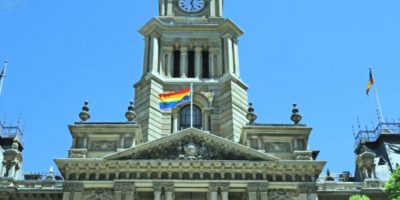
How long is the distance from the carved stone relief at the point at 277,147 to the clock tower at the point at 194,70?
3380mm

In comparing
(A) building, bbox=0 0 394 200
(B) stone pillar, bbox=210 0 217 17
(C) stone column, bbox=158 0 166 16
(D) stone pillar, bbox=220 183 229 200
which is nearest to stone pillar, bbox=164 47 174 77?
(A) building, bbox=0 0 394 200

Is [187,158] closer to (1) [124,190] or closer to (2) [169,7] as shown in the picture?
(1) [124,190]

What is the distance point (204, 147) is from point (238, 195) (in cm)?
322

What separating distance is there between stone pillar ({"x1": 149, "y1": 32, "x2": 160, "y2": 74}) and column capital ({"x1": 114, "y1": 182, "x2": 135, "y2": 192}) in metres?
11.1

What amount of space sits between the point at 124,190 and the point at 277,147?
9031 mm

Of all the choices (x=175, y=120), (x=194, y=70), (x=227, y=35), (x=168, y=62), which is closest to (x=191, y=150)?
(x=175, y=120)

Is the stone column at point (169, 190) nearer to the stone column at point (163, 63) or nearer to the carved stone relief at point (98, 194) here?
the carved stone relief at point (98, 194)

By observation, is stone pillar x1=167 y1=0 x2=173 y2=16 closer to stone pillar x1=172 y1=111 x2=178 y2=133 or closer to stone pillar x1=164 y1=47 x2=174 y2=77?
stone pillar x1=164 y1=47 x2=174 y2=77

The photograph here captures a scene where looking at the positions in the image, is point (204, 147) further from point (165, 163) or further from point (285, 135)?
point (285, 135)

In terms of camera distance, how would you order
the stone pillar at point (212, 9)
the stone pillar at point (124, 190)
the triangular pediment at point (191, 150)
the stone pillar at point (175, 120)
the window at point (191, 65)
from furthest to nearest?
1. the stone pillar at point (212, 9)
2. the window at point (191, 65)
3. the stone pillar at point (175, 120)
4. the triangular pediment at point (191, 150)
5. the stone pillar at point (124, 190)

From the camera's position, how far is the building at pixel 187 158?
33156mm

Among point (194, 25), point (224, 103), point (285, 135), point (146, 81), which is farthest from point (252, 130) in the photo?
point (194, 25)

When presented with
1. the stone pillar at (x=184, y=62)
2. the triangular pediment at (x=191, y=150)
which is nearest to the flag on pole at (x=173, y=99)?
the triangular pediment at (x=191, y=150)

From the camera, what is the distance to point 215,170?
3356cm
